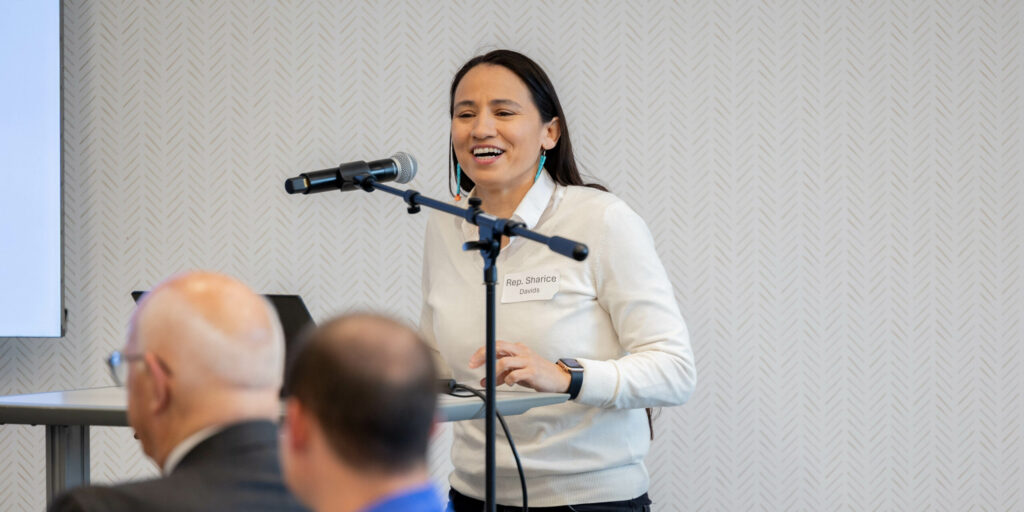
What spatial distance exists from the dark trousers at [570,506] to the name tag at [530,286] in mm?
371

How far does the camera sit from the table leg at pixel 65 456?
5.12 ft

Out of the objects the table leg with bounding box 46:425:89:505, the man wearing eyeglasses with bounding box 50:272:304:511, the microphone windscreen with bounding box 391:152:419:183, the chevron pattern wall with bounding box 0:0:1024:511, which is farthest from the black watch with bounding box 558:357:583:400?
the chevron pattern wall with bounding box 0:0:1024:511

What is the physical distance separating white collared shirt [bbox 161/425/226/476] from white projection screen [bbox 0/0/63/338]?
214 centimetres

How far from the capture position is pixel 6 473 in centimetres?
297

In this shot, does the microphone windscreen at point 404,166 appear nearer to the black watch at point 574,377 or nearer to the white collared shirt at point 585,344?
the white collared shirt at point 585,344

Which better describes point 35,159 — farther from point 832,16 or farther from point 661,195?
point 832,16

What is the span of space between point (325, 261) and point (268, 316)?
1.89 meters

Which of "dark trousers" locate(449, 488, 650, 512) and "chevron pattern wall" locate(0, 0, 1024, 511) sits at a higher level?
"chevron pattern wall" locate(0, 0, 1024, 511)

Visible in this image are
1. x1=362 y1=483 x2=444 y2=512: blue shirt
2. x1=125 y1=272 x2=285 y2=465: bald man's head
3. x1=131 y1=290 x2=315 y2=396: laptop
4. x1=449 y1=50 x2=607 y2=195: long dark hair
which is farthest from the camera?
x1=449 y1=50 x2=607 y2=195: long dark hair

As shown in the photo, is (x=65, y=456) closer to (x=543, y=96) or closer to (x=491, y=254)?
(x=491, y=254)

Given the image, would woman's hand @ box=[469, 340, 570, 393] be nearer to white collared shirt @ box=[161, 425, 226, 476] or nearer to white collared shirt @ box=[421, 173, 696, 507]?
white collared shirt @ box=[421, 173, 696, 507]

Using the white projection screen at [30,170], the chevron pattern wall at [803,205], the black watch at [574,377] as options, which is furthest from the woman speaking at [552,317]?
the white projection screen at [30,170]

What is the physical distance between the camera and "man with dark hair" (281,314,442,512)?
2.48ft

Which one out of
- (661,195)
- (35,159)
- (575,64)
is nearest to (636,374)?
(661,195)
